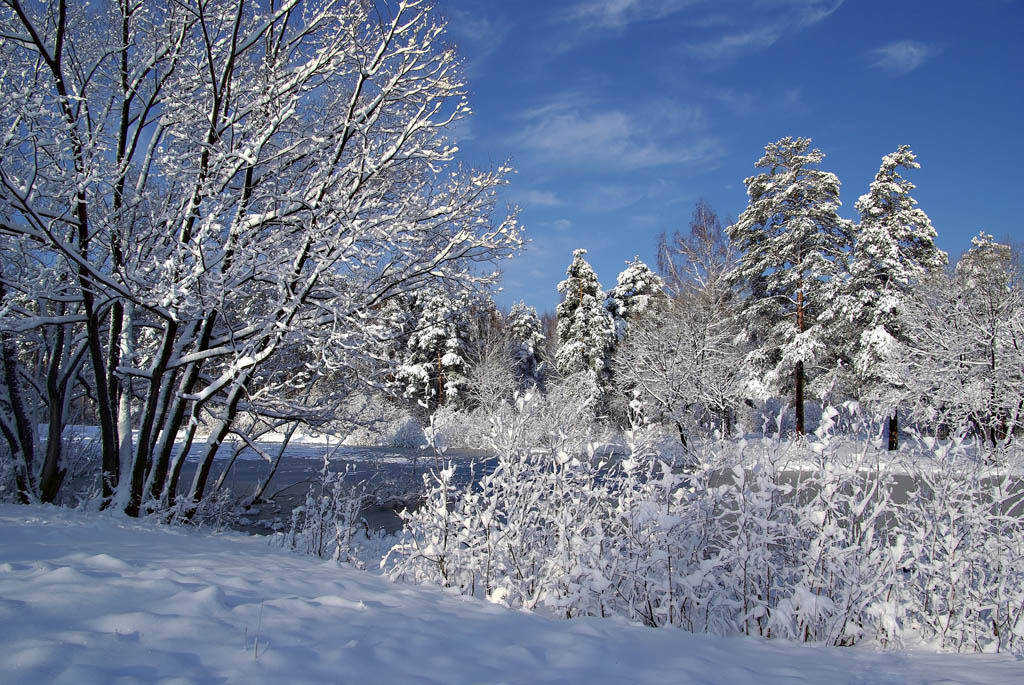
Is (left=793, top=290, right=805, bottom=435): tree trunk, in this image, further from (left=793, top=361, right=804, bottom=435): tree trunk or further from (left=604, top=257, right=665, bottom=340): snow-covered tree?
(left=604, top=257, right=665, bottom=340): snow-covered tree

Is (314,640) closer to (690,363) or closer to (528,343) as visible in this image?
(690,363)

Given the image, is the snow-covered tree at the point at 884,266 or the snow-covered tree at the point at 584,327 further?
the snow-covered tree at the point at 584,327

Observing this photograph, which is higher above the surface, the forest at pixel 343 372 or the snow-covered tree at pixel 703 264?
the snow-covered tree at pixel 703 264

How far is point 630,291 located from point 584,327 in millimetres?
4868

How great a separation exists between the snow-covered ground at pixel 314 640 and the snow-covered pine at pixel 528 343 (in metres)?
32.1

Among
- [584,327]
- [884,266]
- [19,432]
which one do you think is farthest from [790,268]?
[19,432]

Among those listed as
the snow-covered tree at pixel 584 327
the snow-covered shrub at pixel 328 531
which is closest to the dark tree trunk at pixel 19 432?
the snow-covered shrub at pixel 328 531

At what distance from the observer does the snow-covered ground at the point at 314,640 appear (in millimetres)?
1998

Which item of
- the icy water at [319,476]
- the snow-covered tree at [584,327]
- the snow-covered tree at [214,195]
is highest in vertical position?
the snow-covered tree at [584,327]

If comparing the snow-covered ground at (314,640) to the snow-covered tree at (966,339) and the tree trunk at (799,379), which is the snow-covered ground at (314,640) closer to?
the snow-covered tree at (966,339)

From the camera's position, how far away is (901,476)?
15266 millimetres

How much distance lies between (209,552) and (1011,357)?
778 inches

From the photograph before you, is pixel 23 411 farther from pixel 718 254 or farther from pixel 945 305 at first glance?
pixel 945 305

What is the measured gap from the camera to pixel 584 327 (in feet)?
96.8
